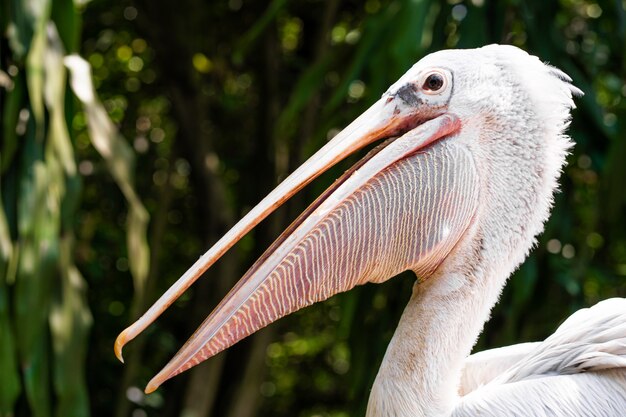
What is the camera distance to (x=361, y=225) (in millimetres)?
2818

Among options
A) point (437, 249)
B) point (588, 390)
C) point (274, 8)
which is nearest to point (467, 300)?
point (437, 249)

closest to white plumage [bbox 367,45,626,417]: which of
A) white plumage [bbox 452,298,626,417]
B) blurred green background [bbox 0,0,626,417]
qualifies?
white plumage [bbox 452,298,626,417]

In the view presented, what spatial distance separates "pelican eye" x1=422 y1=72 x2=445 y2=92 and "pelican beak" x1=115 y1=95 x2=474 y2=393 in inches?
2.6

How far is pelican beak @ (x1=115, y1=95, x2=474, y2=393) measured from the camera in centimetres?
275

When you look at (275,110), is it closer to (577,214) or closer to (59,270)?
(577,214)

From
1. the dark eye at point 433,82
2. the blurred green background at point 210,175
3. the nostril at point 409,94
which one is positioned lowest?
the blurred green background at point 210,175

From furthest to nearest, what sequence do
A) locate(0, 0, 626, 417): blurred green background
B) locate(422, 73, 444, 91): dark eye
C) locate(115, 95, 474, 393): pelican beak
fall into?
1. locate(0, 0, 626, 417): blurred green background
2. locate(422, 73, 444, 91): dark eye
3. locate(115, 95, 474, 393): pelican beak

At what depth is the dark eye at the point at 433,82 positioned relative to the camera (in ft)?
9.51

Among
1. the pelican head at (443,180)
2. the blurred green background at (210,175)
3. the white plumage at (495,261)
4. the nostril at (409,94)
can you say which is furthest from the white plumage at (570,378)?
the blurred green background at (210,175)

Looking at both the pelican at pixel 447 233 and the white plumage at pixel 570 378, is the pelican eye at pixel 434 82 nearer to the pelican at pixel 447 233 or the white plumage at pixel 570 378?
the pelican at pixel 447 233

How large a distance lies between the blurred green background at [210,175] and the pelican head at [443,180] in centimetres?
207

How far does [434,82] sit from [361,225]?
405mm

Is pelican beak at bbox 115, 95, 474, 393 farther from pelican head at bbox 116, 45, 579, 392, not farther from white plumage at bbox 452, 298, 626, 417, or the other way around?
white plumage at bbox 452, 298, 626, 417

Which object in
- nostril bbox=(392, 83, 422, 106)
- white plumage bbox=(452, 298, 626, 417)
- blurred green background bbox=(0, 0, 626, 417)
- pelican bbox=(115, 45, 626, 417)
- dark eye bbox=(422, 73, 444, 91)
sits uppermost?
dark eye bbox=(422, 73, 444, 91)
